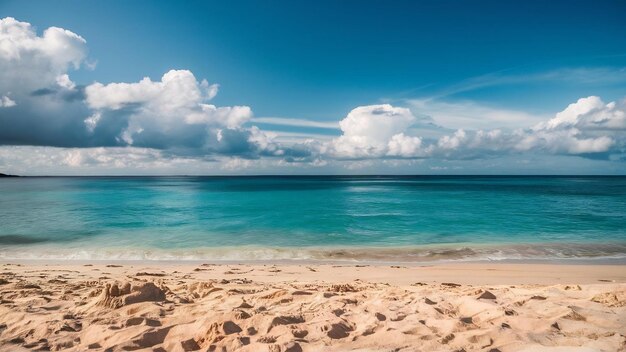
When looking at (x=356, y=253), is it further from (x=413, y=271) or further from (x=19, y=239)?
(x=19, y=239)

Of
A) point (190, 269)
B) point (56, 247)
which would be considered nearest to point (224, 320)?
point (190, 269)

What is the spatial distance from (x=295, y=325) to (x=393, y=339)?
1.59m

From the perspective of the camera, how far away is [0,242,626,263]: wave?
16078mm

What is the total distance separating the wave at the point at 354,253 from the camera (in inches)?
633

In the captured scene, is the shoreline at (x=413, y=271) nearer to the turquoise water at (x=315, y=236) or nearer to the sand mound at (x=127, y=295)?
the turquoise water at (x=315, y=236)

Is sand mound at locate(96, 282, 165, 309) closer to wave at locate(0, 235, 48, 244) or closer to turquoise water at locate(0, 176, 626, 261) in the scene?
turquoise water at locate(0, 176, 626, 261)

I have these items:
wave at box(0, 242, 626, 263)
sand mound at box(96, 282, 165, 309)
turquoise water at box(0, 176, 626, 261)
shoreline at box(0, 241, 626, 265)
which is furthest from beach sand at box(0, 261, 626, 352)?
turquoise water at box(0, 176, 626, 261)

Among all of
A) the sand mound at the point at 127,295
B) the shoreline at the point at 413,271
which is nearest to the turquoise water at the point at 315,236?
the shoreline at the point at 413,271

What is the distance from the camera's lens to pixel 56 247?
1842 centimetres

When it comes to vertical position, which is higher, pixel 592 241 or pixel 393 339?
pixel 393 339

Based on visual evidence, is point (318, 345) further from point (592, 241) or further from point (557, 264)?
point (592, 241)

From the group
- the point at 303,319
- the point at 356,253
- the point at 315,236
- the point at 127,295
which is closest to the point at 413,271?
the point at 356,253

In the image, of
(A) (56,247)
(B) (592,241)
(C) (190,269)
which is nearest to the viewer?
(C) (190,269)

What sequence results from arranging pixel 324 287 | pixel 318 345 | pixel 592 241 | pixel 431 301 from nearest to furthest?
pixel 318 345 → pixel 431 301 → pixel 324 287 → pixel 592 241
